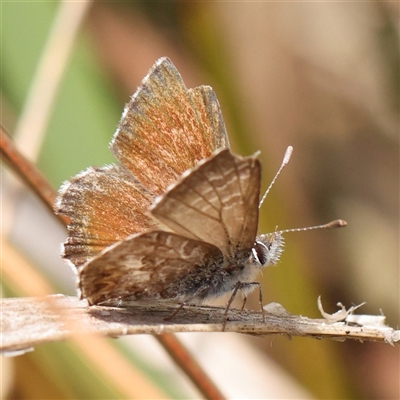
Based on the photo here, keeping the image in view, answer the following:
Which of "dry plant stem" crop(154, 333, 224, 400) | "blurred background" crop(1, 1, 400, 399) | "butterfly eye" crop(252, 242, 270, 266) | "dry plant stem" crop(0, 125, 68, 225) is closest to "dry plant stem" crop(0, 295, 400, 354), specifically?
"dry plant stem" crop(154, 333, 224, 400)

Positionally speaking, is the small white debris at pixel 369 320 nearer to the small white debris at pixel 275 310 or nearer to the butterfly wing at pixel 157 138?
the small white debris at pixel 275 310

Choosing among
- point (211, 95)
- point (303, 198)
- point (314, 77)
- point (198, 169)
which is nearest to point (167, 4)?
point (314, 77)

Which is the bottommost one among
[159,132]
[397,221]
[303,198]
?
[397,221]

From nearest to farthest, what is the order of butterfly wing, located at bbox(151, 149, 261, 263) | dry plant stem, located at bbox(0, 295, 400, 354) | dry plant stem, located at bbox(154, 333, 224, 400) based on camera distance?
dry plant stem, located at bbox(0, 295, 400, 354), butterfly wing, located at bbox(151, 149, 261, 263), dry plant stem, located at bbox(154, 333, 224, 400)

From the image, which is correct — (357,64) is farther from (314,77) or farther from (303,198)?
(303,198)

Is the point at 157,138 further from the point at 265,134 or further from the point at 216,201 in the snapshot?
the point at 265,134

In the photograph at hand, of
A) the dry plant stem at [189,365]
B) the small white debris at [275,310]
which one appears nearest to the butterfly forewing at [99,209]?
the dry plant stem at [189,365]

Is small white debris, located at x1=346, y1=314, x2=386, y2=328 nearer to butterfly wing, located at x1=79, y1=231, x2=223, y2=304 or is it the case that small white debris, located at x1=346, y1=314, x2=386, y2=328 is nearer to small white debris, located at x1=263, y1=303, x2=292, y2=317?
small white debris, located at x1=263, y1=303, x2=292, y2=317
